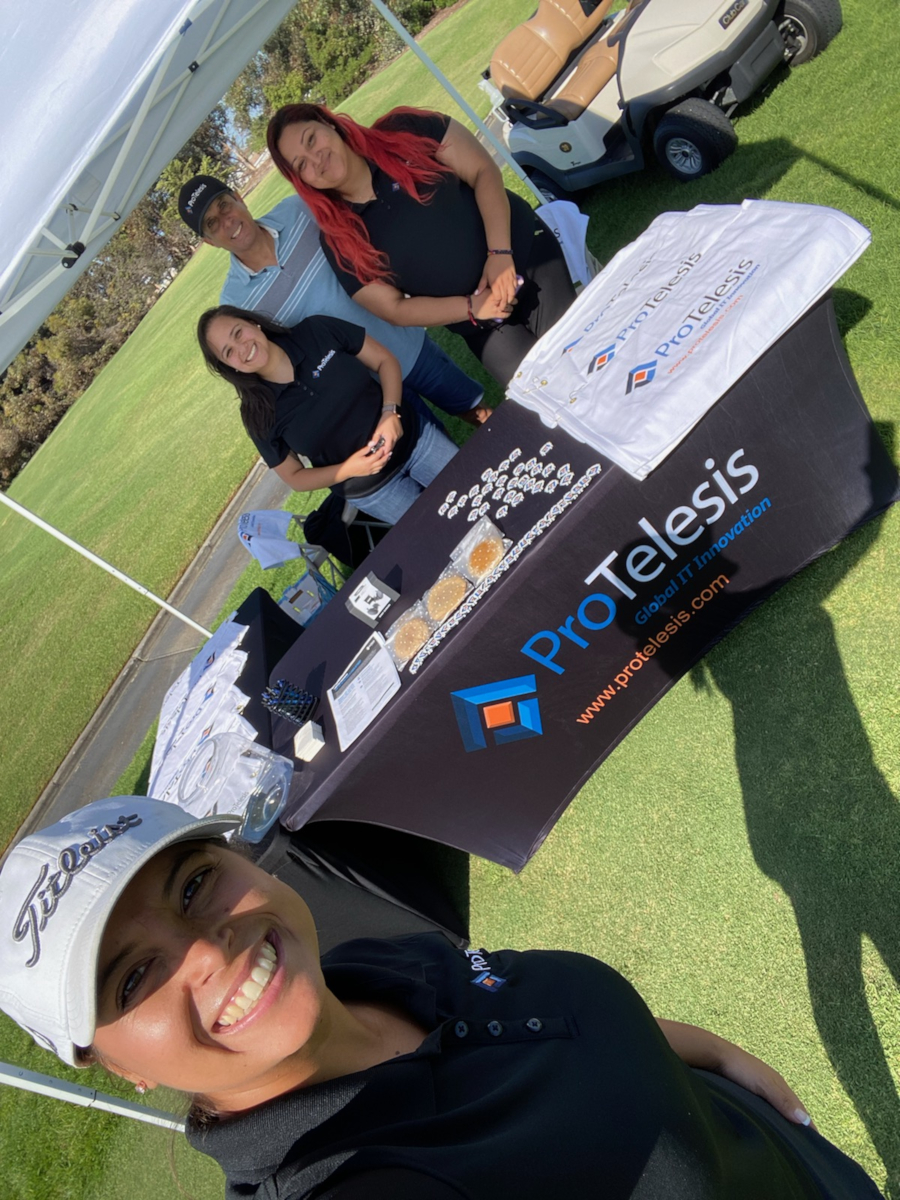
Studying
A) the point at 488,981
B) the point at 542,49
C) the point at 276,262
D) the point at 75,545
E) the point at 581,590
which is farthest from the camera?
the point at 542,49

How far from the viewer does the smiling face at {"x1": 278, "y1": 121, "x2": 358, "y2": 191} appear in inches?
110

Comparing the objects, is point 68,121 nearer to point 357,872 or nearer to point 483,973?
point 357,872

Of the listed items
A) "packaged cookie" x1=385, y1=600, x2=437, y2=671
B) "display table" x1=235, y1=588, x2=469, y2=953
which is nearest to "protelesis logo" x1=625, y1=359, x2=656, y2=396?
"packaged cookie" x1=385, y1=600, x2=437, y2=671

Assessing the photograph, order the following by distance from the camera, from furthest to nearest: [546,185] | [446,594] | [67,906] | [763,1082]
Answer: [546,185] → [446,594] → [763,1082] → [67,906]

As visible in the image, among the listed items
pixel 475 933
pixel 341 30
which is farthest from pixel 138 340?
pixel 475 933

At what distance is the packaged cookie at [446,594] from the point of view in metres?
2.38

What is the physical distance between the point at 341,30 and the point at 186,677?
21.1 meters

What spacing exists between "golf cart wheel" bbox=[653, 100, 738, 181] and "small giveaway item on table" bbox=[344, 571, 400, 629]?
3.36 m

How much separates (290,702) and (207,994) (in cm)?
169

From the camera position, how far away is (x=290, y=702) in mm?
2682

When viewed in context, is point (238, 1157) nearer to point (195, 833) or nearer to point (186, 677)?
point (195, 833)

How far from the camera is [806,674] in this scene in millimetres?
2477

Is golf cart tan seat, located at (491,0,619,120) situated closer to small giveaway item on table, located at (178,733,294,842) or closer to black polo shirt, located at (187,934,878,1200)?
small giveaway item on table, located at (178,733,294,842)

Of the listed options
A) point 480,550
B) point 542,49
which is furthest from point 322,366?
point 542,49
